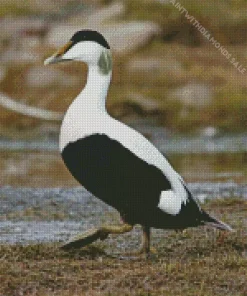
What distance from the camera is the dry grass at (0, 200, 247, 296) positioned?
22.8 feet

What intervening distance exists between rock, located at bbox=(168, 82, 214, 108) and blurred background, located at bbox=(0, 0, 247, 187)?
0.11 feet

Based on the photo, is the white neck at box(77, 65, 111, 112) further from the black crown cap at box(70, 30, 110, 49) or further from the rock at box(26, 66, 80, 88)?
the rock at box(26, 66, 80, 88)

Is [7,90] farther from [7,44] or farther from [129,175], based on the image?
[129,175]

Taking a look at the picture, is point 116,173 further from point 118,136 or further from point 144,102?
point 144,102

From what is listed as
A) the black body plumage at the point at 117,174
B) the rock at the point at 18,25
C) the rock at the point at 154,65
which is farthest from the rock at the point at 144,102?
the black body plumage at the point at 117,174

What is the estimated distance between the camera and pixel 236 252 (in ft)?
27.7

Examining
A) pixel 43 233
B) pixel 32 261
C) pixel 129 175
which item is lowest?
pixel 43 233

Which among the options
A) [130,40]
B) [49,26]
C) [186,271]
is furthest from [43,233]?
[49,26]

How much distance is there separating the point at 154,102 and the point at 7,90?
366 cm

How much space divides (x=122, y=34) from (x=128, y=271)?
22.0 meters

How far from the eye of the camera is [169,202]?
7.92 meters

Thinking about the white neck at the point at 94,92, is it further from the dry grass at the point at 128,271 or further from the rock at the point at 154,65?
the rock at the point at 154,65

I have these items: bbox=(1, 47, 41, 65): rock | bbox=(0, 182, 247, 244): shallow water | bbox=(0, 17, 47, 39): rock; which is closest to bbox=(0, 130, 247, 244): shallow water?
bbox=(0, 182, 247, 244): shallow water

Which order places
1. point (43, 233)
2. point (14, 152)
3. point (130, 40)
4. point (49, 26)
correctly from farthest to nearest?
point (49, 26)
point (130, 40)
point (14, 152)
point (43, 233)
